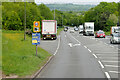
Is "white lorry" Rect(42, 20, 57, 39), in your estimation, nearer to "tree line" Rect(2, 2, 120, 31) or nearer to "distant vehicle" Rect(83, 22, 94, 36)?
"tree line" Rect(2, 2, 120, 31)

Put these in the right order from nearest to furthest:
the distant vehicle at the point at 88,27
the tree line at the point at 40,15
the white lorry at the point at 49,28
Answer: the white lorry at the point at 49,28
the tree line at the point at 40,15
the distant vehicle at the point at 88,27

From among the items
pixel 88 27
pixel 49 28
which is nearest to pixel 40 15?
pixel 88 27

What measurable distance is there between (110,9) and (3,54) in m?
107

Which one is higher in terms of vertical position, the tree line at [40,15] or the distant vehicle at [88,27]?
the tree line at [40,15]

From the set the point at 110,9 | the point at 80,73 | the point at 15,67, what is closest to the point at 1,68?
the point at 15,67

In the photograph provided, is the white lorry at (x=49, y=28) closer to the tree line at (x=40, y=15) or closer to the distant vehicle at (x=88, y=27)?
the tree line at (x=40, y=15)

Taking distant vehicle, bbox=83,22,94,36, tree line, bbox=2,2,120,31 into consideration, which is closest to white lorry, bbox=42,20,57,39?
tree line, bbox=2,2,120,31

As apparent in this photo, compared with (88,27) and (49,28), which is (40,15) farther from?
(49,28)

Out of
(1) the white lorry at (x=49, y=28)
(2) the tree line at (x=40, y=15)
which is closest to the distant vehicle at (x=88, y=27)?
(2) the tree line at (x=40, y=15)

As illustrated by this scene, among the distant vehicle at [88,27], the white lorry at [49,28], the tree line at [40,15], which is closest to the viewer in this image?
the white lorry at [49,28]

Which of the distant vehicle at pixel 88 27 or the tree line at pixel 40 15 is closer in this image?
the tree line at pixel 40 15

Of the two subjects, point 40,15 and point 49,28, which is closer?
point 49,28

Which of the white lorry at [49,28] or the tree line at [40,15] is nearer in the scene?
the white lorry at [49,28]

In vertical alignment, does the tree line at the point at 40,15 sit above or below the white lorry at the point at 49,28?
above
